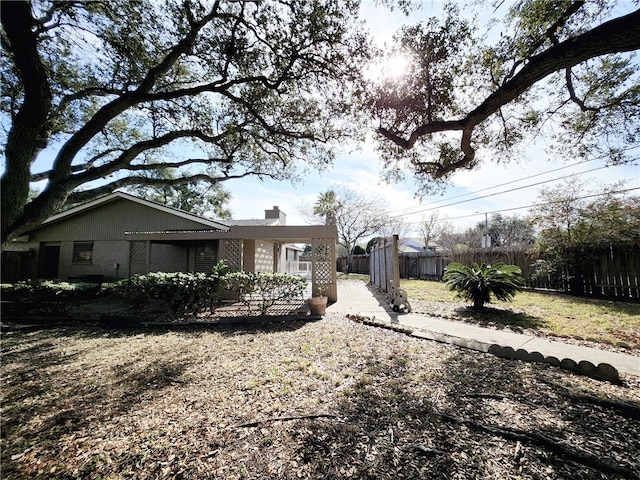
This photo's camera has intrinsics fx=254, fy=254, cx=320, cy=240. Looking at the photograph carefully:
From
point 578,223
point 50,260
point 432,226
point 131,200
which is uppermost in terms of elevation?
point 432,226

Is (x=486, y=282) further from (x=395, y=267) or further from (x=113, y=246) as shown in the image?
(x=113, y=246)

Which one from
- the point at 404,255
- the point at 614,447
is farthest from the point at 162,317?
the point at 404,255

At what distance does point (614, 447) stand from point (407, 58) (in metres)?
6.03

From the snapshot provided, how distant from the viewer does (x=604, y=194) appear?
30.5ft

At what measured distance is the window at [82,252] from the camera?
12.0 m

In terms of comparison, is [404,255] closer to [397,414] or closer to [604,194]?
[604,194]

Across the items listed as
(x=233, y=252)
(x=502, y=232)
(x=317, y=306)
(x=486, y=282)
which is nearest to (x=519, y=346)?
(x=486, y=282)

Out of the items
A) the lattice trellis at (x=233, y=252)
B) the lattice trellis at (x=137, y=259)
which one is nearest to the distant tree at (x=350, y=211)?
the lattice trellis at (x=233, y=252)

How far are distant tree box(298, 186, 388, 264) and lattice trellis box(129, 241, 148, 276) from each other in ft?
58.6

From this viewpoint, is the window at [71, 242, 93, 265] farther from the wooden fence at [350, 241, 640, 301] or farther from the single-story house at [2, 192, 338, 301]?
the wooden fence at [350, 241, 640, 301]

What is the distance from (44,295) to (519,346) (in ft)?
36.0

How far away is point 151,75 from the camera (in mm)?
5203

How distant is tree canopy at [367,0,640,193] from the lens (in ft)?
13.8

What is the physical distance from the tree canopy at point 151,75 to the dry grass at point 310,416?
2.98m
